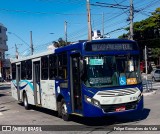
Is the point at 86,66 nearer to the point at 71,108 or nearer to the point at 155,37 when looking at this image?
the point at 71,108

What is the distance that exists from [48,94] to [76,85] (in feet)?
10.1

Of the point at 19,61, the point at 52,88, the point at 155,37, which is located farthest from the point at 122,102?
the point at 155,37

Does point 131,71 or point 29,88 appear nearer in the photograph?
point 131,71

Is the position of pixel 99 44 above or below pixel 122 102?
above

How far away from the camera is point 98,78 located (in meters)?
11.3

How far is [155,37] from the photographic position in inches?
2771

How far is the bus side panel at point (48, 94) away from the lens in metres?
14.2

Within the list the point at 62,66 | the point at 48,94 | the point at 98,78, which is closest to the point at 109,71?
the point at 98,78

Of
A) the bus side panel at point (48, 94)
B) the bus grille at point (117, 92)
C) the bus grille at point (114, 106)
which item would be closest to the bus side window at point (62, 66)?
the bus side panel at point (48, 94)

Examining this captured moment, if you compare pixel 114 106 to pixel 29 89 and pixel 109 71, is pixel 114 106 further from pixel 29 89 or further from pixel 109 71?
pixel 29 89

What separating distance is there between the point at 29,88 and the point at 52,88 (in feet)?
12.7

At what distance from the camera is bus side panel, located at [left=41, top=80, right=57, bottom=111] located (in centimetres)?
1422

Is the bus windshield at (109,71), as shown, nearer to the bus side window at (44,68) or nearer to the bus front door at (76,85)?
the bus front door at (76,85)

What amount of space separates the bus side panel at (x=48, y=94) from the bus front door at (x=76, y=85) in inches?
77.4
